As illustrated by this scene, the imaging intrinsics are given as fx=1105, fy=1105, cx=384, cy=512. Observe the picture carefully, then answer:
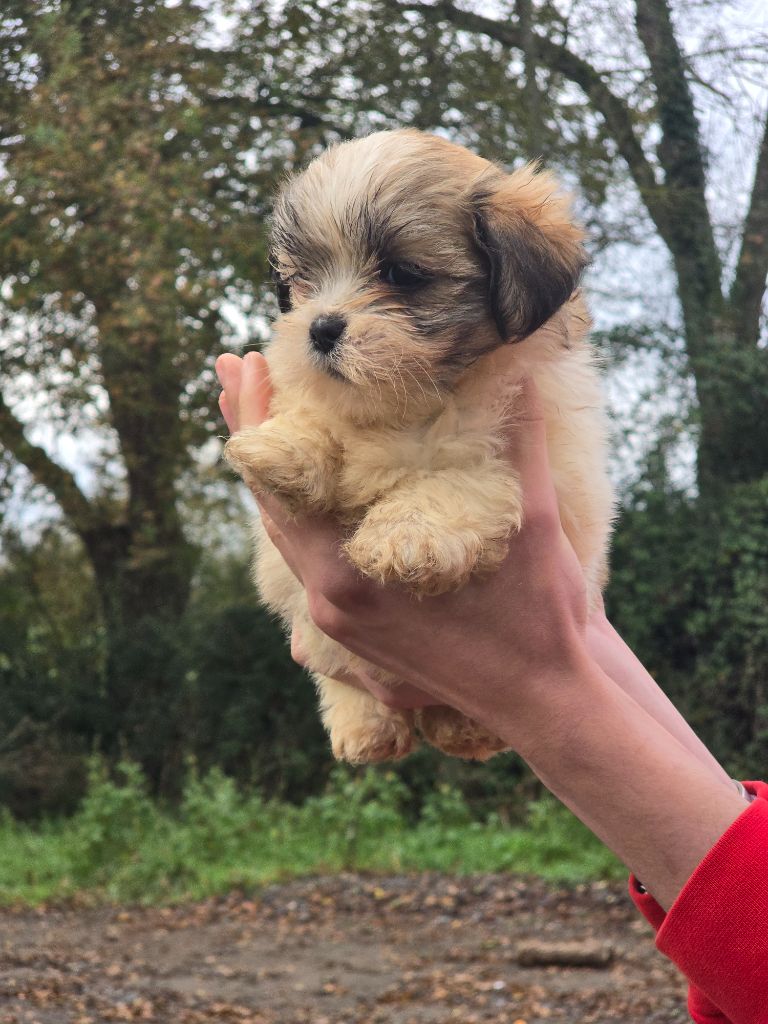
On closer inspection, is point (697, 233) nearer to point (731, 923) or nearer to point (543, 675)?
point (543, 675)

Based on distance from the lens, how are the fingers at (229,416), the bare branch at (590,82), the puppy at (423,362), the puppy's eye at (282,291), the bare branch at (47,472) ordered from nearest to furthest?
the puppy at (423,362)
the fingers at (229,416)
the puppy's eye at (282,291)
the bare branch at (590,82)
the bare branch at (47,472)

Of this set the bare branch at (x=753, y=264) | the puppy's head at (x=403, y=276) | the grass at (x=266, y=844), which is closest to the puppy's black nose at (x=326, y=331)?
the puppy's head at (x=403, y=276)

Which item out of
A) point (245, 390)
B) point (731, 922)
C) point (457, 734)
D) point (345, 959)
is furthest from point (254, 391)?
point (345, 959)

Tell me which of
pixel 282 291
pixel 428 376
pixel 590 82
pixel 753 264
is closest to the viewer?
pixel 428 376

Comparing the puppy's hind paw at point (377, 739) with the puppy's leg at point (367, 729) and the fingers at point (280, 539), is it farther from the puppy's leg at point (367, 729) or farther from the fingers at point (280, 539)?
the fingers at point (280, 539)

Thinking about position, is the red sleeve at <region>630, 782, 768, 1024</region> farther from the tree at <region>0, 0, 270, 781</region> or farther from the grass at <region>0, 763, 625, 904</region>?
the tree at <region>0, 0, 270, 781</region>

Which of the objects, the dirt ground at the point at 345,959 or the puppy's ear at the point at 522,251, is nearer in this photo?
the puppy's ear at the point at 522,251

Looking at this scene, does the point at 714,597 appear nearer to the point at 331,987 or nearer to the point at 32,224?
the point at 331,987
